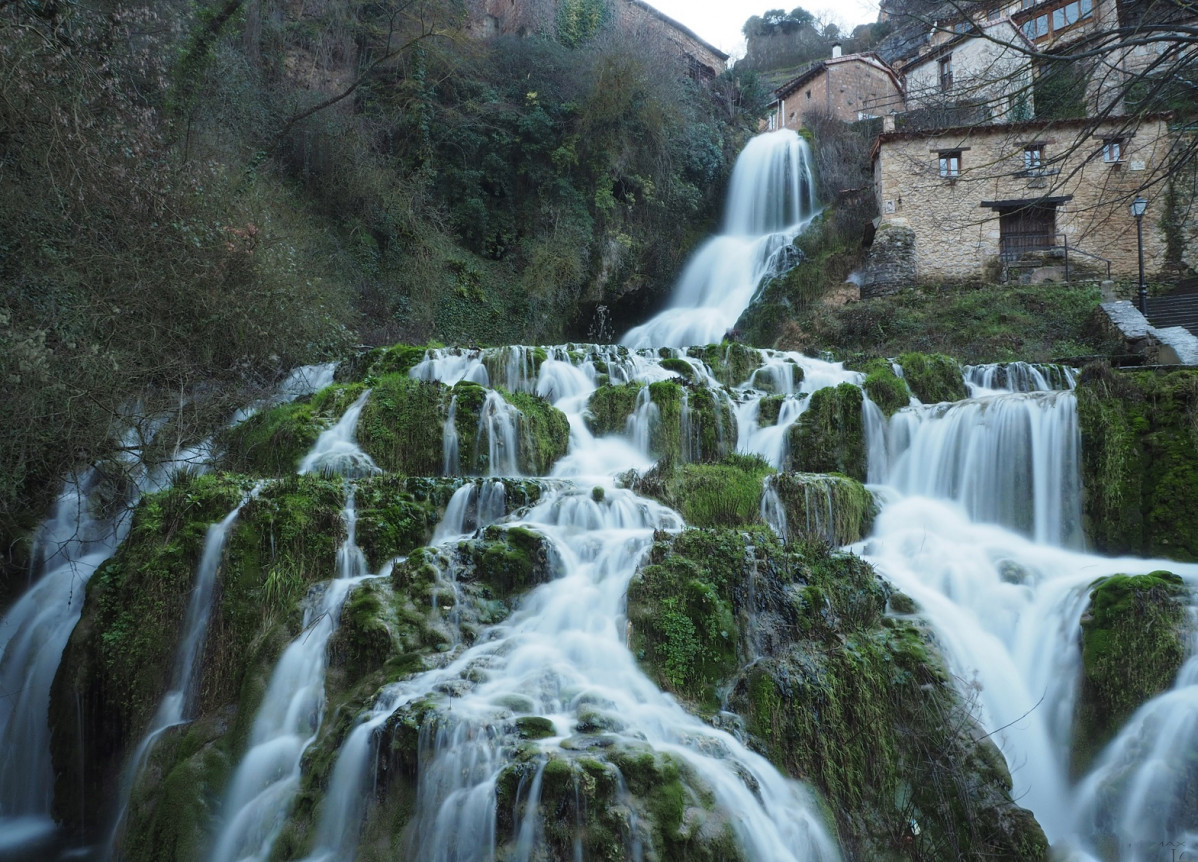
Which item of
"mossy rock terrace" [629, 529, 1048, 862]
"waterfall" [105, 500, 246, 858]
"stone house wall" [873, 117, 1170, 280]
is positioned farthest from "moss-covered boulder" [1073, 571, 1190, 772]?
"stone house wall" [873, 117, 1170, 280]

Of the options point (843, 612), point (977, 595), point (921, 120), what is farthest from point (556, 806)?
point (921, 120)

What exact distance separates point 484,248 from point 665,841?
703 inches

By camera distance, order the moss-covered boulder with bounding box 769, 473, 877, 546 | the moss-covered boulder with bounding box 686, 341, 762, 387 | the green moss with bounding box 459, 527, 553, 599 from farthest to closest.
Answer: the moss-covered boulder with bounding box 686, 341, 762, 387 → the moss-covered boulder with bounding box 769, 473, 877, 546 → the green moss with bounding box 459, 527, 553, 599

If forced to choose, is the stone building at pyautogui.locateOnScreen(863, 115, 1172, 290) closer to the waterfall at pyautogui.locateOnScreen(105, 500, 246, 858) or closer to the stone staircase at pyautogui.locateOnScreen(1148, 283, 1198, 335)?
the stone staircase at pyautogui.locateOnScreen(1148, 283, 1198, 335)

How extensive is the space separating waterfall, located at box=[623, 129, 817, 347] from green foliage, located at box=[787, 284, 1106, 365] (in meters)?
2.14

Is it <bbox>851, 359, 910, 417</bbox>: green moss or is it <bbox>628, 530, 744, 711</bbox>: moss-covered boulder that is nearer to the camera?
<bbox>628, 530, 744, 711</bbox>: moss-covered boulder

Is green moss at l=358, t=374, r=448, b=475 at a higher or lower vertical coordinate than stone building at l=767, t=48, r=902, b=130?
lower

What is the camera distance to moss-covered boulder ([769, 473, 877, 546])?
8078 mm

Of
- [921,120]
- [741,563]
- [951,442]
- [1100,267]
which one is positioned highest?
[1100,267]

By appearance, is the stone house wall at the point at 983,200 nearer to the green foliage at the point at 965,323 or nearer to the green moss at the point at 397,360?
the green foliage at the point at 965,323

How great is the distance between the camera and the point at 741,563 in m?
6.08

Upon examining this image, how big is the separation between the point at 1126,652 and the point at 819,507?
123 inches

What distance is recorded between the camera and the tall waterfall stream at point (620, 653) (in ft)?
14.8

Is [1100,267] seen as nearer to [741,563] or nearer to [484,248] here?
[484,248]
